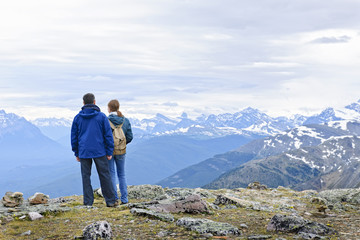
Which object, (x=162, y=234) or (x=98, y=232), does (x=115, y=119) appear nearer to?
(x=98, y=232)

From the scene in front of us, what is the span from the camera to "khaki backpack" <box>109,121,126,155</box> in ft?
53.8

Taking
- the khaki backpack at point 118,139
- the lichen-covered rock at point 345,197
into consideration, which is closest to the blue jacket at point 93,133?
the khaki backpack at point 118,139

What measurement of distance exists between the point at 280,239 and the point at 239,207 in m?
6.62

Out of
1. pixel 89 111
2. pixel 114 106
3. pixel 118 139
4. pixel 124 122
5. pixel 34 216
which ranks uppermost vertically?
pixel 114 106

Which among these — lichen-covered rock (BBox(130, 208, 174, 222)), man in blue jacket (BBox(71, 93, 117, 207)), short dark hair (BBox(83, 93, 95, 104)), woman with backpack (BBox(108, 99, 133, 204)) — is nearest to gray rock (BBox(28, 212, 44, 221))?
man in blue jacket (BBox(71, 93, 117, 207))

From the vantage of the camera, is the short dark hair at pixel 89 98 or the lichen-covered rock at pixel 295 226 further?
the short dark hair at pixel 89 98

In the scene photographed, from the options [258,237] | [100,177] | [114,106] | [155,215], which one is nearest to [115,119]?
[114,106]

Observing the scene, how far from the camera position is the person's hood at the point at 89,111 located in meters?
15.2

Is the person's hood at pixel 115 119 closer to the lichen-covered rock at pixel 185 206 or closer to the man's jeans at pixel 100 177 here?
the man's jeans at pixel 100 177

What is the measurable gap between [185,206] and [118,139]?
5073mm

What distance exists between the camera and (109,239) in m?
9.52

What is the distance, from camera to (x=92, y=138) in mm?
15109

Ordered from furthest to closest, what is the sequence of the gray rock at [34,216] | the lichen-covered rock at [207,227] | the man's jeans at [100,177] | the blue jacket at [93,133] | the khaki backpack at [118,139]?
1. the khaki backpack at [118,139]
2. the man's jeans at [100,177]
3. the blue jacket at [93,133]
4. the gray rock at [34,216]
5. the lichen-covered rock at [207,227]

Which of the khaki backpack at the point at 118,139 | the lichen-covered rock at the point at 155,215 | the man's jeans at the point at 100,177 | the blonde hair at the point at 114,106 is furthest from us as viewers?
the blonde hair at the point at 114,106
